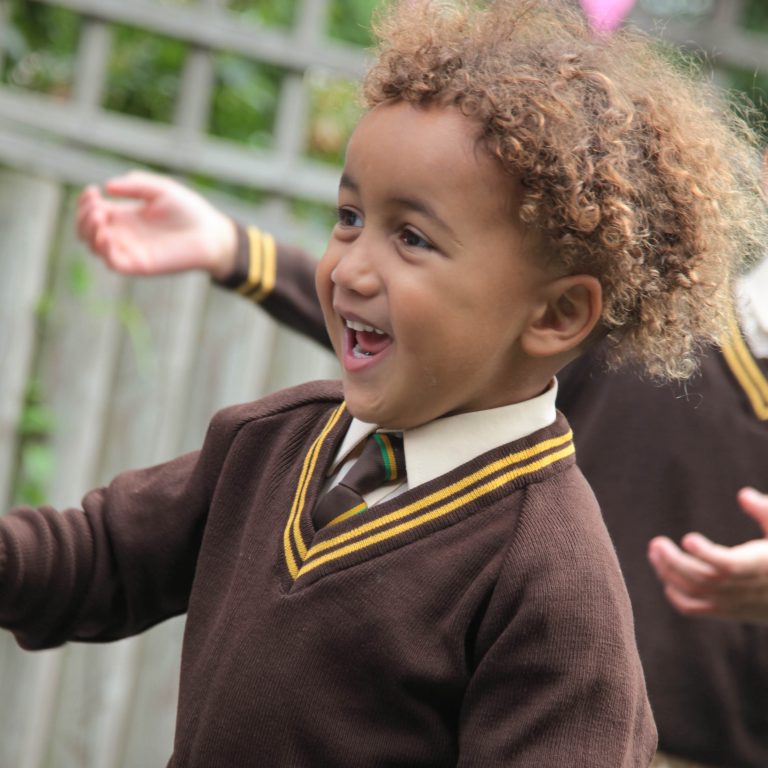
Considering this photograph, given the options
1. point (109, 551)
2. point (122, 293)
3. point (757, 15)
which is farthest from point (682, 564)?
point (757, 15)

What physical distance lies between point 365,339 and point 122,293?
2.00m

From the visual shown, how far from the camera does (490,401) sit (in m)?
1.59

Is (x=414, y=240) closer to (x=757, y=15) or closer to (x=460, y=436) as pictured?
(x=460, y=436)

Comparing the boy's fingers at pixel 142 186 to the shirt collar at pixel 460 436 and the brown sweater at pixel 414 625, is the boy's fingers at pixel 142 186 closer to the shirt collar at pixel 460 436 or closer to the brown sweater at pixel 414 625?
the brown sweater at pixel 414 625

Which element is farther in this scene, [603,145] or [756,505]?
[756,505]

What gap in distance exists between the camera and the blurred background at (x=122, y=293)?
334 cm

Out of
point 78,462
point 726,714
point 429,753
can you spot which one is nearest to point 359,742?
point 429,753

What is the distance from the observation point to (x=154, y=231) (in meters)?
2.42

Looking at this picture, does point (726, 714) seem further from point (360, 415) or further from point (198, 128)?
point (198, 128)

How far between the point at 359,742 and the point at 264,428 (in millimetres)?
443

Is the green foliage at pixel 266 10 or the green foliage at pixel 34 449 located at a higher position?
the green foliage at pixel 266 10

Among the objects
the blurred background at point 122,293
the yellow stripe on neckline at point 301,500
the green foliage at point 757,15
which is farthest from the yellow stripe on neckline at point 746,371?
the green foliage at point 757,15

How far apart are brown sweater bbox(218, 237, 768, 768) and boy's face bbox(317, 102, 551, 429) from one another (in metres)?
0.65

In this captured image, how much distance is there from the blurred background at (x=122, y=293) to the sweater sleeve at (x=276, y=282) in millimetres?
937
